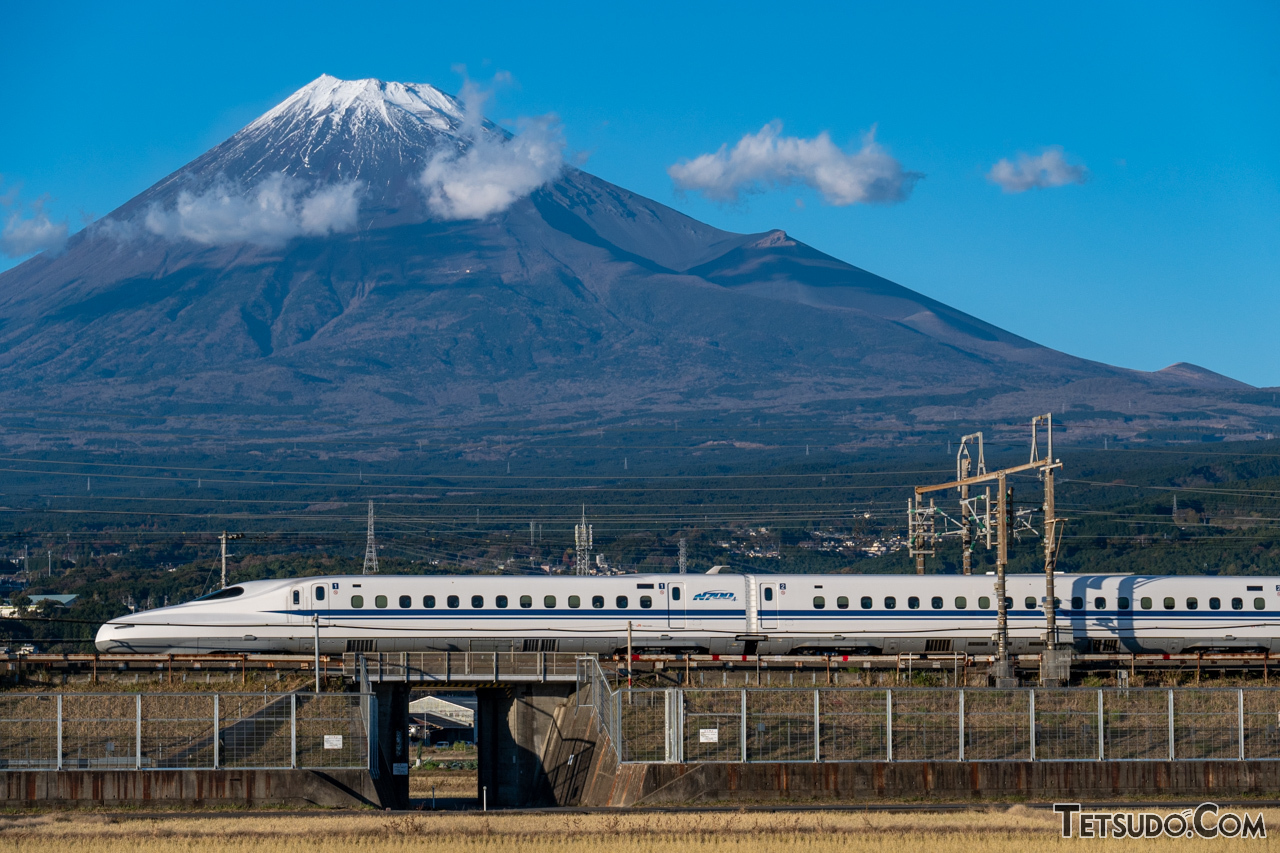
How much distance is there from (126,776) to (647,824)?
1236 centimetres

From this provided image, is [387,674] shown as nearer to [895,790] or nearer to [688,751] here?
[688,751]

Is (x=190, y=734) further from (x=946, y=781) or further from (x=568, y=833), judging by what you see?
(x=946, y=781)

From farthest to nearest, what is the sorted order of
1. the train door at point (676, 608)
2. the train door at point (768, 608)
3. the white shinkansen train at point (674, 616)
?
the train door at point (768, 608), the train door at point (676, 608), the white shinkansen train at point (674, 616)

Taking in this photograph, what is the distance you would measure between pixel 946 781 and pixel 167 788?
17.8m

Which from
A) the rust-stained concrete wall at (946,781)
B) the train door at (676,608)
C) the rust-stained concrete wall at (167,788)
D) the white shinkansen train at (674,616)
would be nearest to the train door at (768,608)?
the white shinkansen train at (674,616)

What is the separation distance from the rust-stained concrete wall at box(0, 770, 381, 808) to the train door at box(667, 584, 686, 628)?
17.9 m

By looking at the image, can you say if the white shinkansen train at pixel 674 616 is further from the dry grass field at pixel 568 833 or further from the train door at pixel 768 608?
the dry grass field at pixel 568 833

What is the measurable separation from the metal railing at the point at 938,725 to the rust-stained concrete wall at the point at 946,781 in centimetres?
35

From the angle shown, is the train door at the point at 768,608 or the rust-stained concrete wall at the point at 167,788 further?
the train door at the point at 768,608

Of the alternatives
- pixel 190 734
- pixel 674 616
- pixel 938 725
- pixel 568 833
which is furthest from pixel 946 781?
pixel 190 734

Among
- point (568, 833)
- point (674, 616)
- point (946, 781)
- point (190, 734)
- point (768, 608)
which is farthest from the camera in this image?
point (768, 608)

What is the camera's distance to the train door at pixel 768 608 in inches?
2130

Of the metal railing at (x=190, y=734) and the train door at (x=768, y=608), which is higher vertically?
the train door at (x=768, y=608)

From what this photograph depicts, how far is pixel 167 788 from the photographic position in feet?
123
